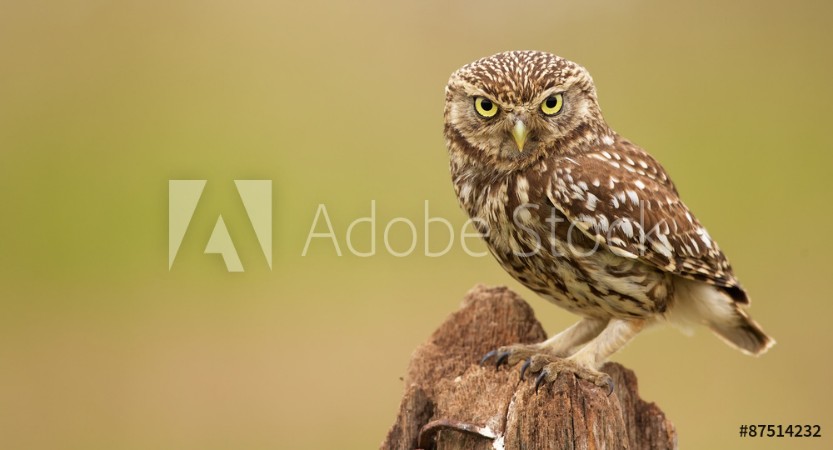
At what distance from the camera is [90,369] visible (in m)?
7.29

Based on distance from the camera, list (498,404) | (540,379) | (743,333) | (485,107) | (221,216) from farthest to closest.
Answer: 1. (221,216)
2. (743,333)
3. (485,107)
4. (540,379)
5. (498,404)

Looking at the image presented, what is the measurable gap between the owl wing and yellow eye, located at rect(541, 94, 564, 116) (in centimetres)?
18

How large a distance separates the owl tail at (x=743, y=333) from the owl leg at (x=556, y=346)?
0.49 metres

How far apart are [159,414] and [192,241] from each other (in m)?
1.39

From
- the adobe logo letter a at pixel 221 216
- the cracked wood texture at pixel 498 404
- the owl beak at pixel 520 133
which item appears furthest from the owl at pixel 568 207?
the adobe logo letter a at pixel 221 216

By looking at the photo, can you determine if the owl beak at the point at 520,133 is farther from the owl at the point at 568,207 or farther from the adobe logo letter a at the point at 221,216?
the adobe logo letter a at the point at 221,216

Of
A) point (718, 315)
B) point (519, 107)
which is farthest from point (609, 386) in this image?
point (519, 107)

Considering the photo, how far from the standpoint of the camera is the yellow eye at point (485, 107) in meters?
3.53

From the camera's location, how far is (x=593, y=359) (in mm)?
3598

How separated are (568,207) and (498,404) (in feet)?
2.49

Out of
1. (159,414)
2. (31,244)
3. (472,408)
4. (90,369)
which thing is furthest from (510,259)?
(31,244)

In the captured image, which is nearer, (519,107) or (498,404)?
(498,404)

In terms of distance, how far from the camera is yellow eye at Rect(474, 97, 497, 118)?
353 cm

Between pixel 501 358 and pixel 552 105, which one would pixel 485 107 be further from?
pixel 501 358
